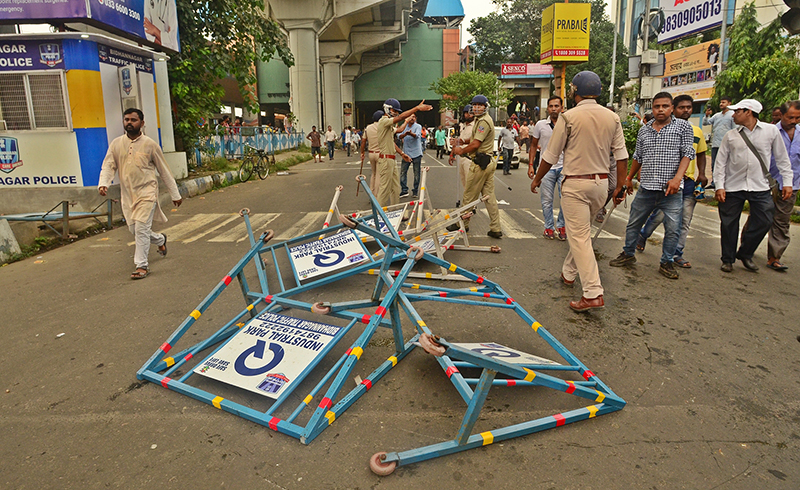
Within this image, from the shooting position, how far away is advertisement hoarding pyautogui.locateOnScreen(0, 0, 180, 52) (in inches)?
360

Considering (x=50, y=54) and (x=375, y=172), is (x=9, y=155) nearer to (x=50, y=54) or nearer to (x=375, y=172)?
(x=50, y=54)

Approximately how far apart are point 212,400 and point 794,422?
340 cm

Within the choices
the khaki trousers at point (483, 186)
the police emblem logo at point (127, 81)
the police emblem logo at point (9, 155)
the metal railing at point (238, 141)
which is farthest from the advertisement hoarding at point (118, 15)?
the khaki trousers at point (483, 186)

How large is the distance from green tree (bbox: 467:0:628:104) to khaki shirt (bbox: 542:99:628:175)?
56.1 metres

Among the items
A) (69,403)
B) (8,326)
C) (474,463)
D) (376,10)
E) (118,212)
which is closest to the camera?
(474,463)

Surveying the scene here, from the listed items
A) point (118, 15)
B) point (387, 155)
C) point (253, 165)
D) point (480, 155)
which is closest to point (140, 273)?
point (387, 155)

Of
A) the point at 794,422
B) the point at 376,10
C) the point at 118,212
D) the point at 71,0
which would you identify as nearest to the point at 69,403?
the point at 794,422

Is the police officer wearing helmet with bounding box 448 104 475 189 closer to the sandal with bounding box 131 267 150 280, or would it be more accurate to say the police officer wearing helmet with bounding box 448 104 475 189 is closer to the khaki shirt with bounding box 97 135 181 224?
the khaki shirt with bounding box 97 135 181 224

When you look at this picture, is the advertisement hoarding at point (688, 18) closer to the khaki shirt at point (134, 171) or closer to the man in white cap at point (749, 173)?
the man in white cap at point (749, 173)

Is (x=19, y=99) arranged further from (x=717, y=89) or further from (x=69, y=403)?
(x=717, y=89)

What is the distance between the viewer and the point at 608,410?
119 inches

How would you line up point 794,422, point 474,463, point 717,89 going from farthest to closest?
point 717,89
point 794,422
point 474,463

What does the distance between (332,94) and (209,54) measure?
31.4m

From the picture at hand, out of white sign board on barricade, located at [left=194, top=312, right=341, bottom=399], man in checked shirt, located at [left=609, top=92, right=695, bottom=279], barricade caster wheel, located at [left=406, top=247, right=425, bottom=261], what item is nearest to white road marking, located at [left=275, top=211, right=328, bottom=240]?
white sign board on barricade, located at [left=194, top=312, right=341, bottom=399]
